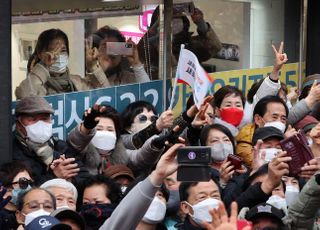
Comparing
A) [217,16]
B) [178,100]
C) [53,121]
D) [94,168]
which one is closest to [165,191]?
[94,168]

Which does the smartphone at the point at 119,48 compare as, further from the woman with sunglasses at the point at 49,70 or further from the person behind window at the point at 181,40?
the woman with sunglasses at the point at 49,70

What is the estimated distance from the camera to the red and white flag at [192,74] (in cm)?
1075

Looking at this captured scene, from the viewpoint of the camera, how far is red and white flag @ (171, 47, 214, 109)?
1075cm

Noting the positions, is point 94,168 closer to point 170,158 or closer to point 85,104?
point 85,104

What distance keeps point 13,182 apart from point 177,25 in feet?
11.6

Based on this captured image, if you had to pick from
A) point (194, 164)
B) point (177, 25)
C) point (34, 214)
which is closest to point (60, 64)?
point (177, 25)

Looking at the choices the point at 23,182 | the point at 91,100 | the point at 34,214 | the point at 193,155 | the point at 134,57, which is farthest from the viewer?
the point at 134,57

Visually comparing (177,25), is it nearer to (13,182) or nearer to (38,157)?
(38,157)

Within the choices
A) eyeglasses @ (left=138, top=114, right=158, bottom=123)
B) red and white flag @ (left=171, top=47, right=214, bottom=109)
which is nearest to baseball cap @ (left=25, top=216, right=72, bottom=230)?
red and white flag @ (left=171, top=47, right=214, bottom=109)

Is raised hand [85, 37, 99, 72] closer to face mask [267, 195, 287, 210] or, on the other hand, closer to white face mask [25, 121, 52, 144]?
white face mask [25, 121, 52, 144]

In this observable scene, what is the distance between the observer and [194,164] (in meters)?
7.71

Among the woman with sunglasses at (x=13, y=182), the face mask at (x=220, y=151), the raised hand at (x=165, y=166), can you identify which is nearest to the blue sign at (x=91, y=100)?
the woman with sunglasses at (x=13, y=182)

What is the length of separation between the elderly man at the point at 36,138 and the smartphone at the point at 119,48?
1.50m

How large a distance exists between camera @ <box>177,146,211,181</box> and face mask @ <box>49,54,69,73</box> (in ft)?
11.3
